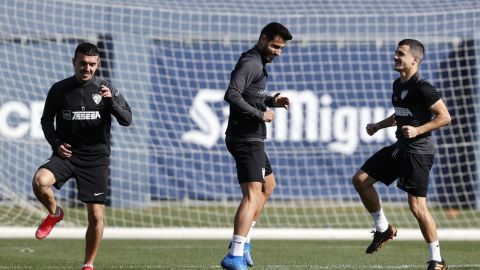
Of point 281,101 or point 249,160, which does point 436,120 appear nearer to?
point 281,101

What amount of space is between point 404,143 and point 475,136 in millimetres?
10674

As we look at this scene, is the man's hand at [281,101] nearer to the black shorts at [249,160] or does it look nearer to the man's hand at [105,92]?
the black shorts at [249,160]

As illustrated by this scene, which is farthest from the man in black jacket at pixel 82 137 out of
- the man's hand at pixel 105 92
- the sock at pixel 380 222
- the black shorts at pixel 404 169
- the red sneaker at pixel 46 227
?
the sock at pixel 380 222

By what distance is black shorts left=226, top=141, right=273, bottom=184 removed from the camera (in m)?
8.74

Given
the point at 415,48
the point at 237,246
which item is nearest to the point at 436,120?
the point at 415,48

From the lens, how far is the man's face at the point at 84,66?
8.67 m

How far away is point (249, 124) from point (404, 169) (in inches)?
52.7

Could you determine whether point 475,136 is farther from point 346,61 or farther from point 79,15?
point 79,15

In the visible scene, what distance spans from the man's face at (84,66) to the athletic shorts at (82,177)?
686mm

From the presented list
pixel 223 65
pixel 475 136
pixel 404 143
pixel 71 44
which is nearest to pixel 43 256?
pixel 404 143

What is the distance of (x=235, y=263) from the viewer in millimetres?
8438

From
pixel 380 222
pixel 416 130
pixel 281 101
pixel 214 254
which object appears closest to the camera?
pixel 416 130

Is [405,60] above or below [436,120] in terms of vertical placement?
above

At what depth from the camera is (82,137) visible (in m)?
8.79
